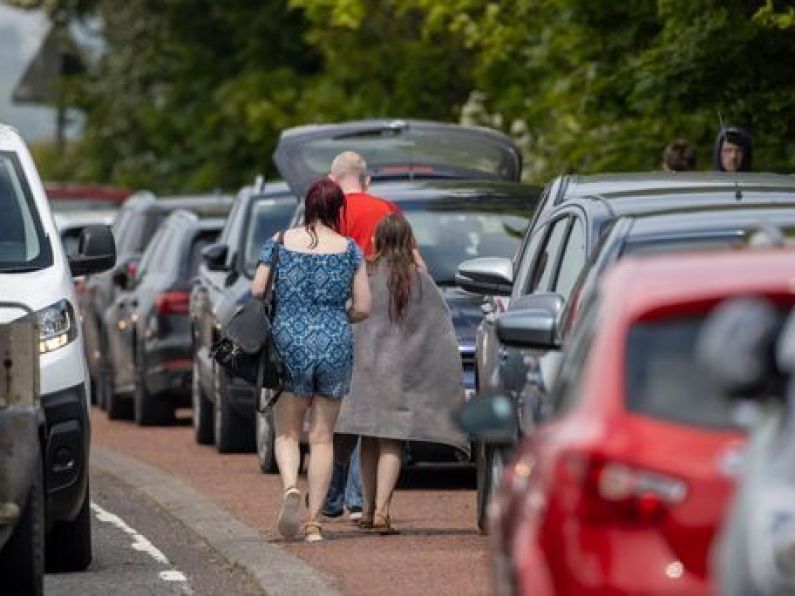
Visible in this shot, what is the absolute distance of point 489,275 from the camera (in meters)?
14.2

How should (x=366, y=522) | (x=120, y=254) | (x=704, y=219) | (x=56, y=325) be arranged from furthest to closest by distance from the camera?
(x=120, y=254) → (x=366, y=522) → (x=56, y=325) → (x=704, y=219)

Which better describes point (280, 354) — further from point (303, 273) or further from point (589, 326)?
point (589, 326)

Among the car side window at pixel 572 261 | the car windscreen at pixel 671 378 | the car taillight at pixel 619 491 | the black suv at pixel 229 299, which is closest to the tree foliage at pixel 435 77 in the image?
the black suv at pixel 229 299

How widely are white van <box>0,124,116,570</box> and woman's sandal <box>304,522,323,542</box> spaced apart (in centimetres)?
124

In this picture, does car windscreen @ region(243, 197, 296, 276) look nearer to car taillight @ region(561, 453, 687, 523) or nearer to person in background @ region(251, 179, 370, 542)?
person in background @ region(251, 179, 370, 542)

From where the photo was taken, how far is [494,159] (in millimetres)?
22328

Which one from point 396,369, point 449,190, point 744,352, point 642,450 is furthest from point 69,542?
point 744,352

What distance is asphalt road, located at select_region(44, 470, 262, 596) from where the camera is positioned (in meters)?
12.8

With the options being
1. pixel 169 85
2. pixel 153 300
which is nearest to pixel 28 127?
pixel 169 85

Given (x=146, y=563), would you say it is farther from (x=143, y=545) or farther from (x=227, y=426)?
(x=227, y=426)

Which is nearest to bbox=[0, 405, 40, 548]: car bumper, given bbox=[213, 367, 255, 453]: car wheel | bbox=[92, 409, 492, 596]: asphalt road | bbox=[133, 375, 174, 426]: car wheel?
bbox=[92, 409, 492, 596]: asphalt road

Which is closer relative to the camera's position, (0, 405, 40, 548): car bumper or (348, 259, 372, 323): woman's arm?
(0, 405, 40, 548): car bumper

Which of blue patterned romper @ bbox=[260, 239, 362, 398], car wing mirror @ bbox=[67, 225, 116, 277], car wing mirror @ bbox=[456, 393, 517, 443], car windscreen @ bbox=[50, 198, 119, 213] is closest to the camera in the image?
car wing mirror @ bbox=[456, 393, 517, 443]

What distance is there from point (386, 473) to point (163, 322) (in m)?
10.3
